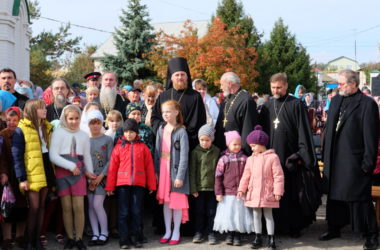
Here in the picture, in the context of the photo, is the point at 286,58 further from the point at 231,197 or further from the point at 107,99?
the point at 231,197

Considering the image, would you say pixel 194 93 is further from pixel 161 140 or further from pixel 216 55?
pixel 216 55

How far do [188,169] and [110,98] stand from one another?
1881 millimetres

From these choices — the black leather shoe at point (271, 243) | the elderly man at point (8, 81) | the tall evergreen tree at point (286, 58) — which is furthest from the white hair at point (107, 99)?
the tall evergreen tree at point (286, 58)

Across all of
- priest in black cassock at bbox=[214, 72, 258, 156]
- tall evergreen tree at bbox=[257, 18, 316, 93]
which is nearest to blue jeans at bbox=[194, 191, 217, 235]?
priest in black cassock at bbox=[214, 72, 258, 156]

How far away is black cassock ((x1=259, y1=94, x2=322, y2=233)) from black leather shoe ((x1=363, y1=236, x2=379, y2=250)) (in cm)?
73

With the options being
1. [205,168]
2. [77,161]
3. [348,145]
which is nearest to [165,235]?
[205,168]

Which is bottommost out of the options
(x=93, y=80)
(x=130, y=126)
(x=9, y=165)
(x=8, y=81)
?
(x=9, y=165)

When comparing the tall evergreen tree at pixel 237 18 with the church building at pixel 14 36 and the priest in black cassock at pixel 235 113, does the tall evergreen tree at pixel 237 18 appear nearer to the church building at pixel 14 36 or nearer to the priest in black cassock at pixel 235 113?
the church building at pixel 14 36

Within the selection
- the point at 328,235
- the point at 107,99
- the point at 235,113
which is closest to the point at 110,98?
the point at 107,99

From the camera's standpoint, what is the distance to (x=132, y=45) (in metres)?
30.2

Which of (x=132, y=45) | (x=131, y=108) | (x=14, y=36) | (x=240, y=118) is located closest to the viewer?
(x=240, y=118)

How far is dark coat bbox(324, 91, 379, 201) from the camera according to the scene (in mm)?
5688

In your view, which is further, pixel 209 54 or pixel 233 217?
pixel 209 54

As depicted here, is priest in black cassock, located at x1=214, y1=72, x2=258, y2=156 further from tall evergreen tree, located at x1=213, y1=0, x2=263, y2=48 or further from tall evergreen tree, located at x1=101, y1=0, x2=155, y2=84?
tall evergreen tree, located at x1=213, y1=0, x2=263, y2=48
